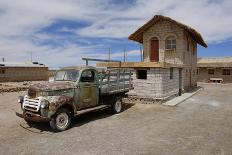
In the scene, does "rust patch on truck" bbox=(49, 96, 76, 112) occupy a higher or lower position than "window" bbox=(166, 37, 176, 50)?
lower

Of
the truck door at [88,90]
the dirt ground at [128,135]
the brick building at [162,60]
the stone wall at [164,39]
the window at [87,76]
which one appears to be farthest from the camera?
the stone wall at [164,39]

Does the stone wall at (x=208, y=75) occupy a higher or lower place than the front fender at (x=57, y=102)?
higher

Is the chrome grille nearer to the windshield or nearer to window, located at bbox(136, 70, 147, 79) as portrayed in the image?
the windshield

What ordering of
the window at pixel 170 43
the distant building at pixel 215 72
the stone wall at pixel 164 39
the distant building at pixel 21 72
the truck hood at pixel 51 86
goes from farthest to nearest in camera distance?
the distant building at pixel 21 72 → the distant building at pixel 215 72 → the window at pixel 170 43 → the stone wall at pixel 164 39 → the truck hood at pixel 51 86

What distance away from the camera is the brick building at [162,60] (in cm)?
1499

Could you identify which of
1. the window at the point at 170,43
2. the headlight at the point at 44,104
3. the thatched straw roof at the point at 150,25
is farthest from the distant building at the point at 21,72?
the headlight at the point at 44,104

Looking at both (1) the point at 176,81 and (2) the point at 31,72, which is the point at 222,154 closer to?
(1) the point at 176,81

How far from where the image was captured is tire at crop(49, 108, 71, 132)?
27.7 ft

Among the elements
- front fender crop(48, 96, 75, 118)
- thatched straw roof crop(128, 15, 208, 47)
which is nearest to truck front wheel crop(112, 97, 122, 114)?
front fender crop(48, 96, 75, 118)

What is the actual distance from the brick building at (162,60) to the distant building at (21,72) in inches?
961

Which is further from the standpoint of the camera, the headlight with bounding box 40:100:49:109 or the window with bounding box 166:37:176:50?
the window with bounding box 166:37:176:50

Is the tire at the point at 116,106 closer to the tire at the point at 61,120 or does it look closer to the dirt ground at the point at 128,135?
the dirt ground at the point at 128,135

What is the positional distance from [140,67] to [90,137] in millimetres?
8432

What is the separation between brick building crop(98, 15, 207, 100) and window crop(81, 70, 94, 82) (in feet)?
17.9
